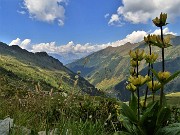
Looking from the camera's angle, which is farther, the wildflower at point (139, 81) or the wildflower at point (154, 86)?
the wildflower at point (154, 86)

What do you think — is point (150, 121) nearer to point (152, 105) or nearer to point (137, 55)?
point (152, 105)

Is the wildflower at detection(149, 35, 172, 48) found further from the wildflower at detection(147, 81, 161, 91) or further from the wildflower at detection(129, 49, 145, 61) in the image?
the wildflower at detection(147, 81, 161, 91)

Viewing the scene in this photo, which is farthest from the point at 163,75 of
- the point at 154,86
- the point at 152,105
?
the point at 152,105

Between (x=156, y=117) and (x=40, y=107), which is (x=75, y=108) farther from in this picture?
(x=156, y=117)

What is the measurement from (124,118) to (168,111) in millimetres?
827

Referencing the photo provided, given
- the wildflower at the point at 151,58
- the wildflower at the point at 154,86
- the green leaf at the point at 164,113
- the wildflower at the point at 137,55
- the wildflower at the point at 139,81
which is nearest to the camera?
the green leaf at the point at 164,113

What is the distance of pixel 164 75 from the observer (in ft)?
15.8

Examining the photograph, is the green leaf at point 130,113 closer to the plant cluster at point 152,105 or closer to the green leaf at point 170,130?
the plant cluster at point 152,105

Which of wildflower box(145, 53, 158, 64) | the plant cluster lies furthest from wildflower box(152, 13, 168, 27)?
wildflower box(145, 53, 158, 64)

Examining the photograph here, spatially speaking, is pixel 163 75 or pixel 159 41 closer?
pixel 163 75

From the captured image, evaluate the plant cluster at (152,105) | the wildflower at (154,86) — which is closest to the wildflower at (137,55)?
the plant cluster at (152,105)

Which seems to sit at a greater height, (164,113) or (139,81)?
(139,81)

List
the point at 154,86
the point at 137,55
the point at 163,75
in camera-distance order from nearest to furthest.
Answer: the point at 163,75, the point at 154,86, the point at 137,55

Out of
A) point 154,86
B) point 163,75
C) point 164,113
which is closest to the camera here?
point 163,75
